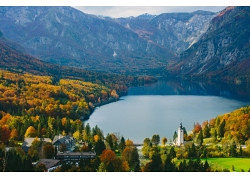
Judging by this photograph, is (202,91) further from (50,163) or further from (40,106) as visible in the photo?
(50,163)

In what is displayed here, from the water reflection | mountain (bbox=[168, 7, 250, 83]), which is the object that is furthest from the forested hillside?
mountain (bbox=[168, 7, 250, 83])

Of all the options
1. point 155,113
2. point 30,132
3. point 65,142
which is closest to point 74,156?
point 65,142

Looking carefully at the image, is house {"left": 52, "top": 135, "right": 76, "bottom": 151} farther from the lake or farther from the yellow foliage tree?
the lake

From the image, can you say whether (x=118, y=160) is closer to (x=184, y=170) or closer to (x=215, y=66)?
(x=184, y=170)

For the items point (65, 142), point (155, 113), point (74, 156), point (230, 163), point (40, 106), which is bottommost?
point (230, 163)

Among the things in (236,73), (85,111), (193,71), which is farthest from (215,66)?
(85,111)

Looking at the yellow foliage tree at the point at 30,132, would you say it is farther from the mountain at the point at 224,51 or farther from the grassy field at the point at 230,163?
the mountain at the point at 224,51
